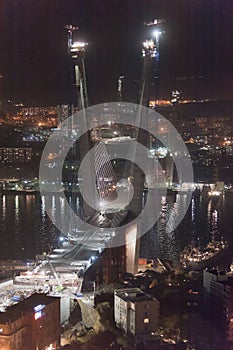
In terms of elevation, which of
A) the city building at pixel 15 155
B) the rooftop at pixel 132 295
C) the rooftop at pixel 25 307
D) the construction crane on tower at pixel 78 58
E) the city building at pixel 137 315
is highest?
the construction crane on tower at pixel 78 58

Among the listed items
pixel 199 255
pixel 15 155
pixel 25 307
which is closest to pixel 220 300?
pixel 25 307

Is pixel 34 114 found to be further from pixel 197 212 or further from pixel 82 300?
pixel 82 300

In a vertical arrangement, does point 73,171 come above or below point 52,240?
above

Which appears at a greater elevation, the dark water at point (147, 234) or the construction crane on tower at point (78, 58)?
the construction crane on tower at point (78, 58)

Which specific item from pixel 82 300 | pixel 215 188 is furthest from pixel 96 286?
pixel 215 188

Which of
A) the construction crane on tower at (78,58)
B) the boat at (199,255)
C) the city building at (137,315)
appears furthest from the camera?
the construction crane on tower at (78,58)

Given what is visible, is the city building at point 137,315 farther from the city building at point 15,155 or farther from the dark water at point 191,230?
the city building at point 15,155

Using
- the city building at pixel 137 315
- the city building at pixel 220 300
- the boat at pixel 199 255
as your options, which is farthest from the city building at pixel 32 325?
the boat at pixel 199 255
